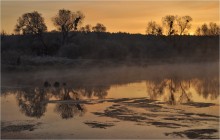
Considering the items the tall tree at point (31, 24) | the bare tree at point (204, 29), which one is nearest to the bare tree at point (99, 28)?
the bare tree at point (204, 29)

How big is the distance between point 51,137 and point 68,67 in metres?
27.7

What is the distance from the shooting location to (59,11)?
51312 mm

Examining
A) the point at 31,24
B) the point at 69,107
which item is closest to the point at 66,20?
the point at 31,24

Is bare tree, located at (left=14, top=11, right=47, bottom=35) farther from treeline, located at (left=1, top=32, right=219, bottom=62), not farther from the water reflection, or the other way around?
the water reflection

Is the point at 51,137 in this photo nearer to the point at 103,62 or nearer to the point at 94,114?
the point at 94,114

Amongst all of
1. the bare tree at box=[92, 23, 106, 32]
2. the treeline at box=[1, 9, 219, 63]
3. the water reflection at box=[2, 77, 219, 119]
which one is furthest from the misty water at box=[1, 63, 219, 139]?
the bare tree at box=[92, 23, 106, 32]

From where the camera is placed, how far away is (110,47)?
55.6 meters

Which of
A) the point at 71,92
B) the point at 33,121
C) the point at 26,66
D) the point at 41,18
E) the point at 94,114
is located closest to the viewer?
the point at 33,121

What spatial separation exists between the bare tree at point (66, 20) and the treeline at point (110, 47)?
1097 mm

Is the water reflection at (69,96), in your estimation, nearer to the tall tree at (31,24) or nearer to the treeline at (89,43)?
the treeline at (89,43)

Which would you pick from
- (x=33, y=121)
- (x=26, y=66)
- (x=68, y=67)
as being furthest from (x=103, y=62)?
(x=33, y=121)

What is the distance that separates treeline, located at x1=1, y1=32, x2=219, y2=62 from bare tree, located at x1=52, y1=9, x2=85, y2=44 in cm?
110

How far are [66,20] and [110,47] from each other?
24.3 feet

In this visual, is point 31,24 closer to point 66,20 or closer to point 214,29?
point 66,20
